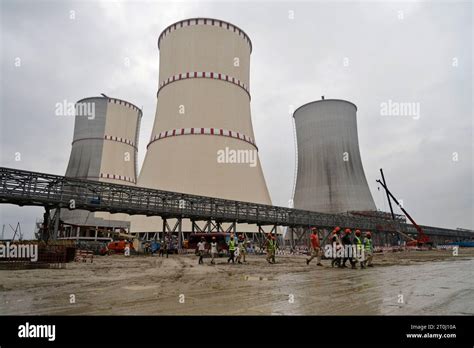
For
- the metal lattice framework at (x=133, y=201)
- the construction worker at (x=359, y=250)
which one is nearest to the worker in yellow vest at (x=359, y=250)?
the construction worker at (x=359, y=250)

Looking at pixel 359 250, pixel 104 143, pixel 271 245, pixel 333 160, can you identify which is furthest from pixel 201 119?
pixel 104 143

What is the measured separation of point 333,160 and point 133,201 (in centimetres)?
2214

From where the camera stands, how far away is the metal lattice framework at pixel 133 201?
52.7ft

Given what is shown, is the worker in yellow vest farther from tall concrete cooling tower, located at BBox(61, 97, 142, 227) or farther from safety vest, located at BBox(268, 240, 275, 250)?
tall concrete cooling tower, located at BBox(61, 97, 142, 227)

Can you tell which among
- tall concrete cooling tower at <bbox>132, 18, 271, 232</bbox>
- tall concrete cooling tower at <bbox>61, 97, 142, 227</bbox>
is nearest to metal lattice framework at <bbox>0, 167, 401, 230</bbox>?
tall concrete cooling tower at <bbox>132, 18, 271, 232</bbox>

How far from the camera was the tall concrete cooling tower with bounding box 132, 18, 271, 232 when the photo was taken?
23734 mm

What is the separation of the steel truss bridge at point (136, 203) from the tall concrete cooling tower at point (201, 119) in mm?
1225

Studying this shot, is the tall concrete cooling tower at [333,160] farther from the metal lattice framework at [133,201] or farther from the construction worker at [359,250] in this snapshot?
the construction worker at [359,250]

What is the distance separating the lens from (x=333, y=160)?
34.1 metres

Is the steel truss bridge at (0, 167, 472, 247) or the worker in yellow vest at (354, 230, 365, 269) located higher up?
the steel truss bridge at (0, 167, 472, 247)

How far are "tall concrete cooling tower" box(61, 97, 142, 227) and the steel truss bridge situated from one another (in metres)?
13.1
